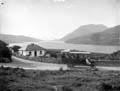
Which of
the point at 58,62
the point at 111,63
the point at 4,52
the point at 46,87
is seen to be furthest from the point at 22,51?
the point at 46,87

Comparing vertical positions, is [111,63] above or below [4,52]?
below

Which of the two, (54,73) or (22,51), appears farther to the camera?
(22,51)

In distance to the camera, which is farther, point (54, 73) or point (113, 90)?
point (54, 73)

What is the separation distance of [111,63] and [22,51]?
1943 centimetres

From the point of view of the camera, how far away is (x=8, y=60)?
22.0m

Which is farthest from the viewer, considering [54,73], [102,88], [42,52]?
[42,52]

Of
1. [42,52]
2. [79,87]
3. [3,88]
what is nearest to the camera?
[3,88]

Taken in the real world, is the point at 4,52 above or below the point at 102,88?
above

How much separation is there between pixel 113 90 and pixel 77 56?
12256 mm

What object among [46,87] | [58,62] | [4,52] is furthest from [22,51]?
[46,87]

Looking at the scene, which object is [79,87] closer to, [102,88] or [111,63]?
[102,88]

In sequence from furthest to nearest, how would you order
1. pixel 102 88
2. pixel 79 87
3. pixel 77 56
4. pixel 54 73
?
pixel 77 56 → pixel 54 73 → pixel 79 87 → pixel 102 88

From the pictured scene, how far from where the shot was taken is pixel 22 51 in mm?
34469

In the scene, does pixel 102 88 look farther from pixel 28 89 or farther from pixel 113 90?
pixel 28 89
